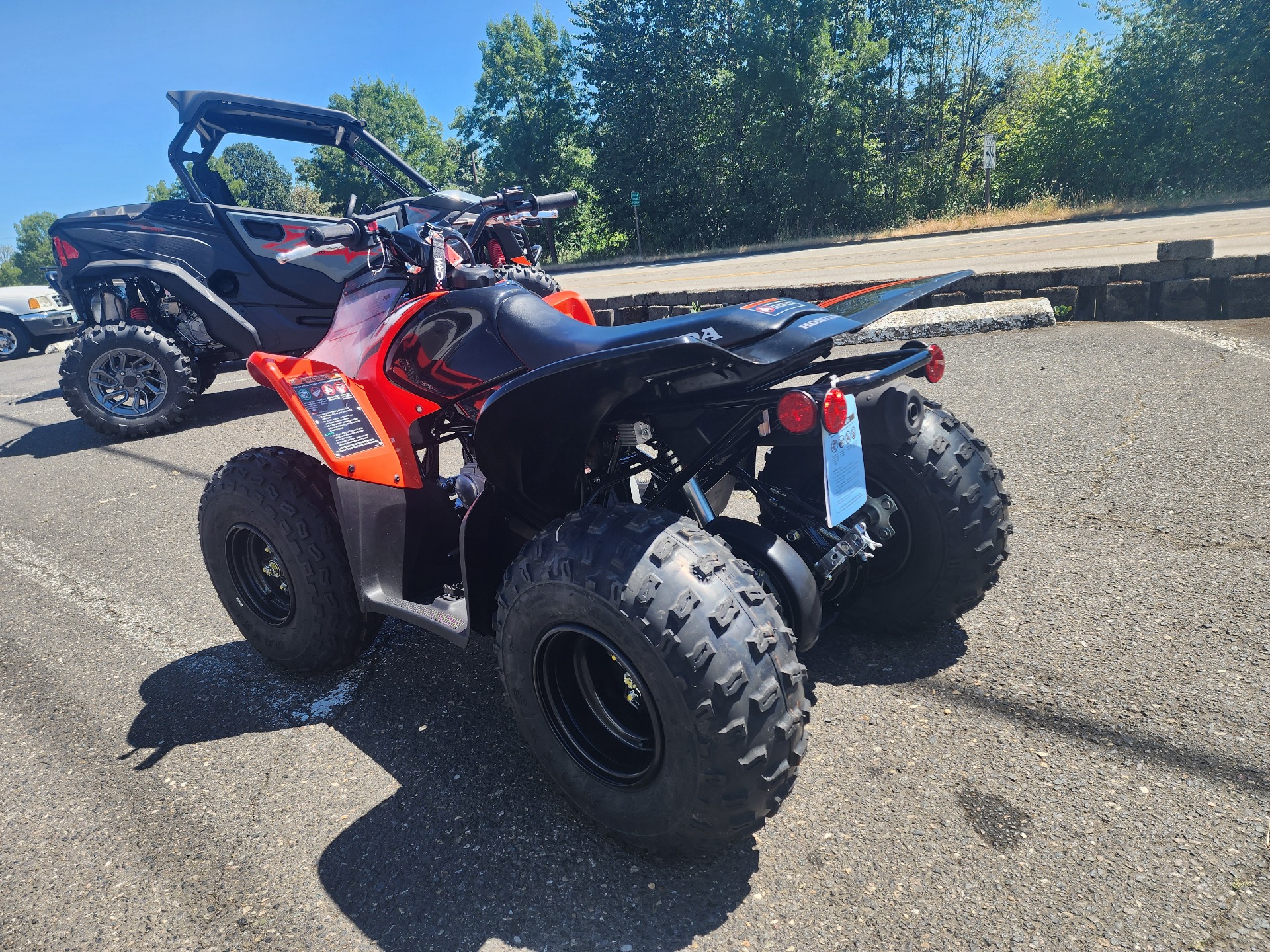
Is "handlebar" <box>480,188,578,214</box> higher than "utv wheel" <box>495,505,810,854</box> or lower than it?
higher

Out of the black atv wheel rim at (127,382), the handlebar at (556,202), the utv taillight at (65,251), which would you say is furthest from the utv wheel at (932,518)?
the utv taillight at (65,251)

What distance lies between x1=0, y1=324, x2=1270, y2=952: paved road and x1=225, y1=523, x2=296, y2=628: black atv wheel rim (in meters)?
0.30

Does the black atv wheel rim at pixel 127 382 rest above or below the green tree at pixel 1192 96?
below

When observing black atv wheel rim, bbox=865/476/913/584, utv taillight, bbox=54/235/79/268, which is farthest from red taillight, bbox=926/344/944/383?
utv taillight, bbox=54/235/79/268

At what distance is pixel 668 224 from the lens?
3316 centimetres

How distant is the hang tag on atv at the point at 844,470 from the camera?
5.90 ft

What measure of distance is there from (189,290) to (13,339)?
11947mm

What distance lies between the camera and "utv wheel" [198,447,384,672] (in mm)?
2643

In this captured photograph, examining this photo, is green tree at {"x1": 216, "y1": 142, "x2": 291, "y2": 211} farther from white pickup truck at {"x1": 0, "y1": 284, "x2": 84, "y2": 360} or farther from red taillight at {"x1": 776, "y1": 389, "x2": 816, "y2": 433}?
red taillight at {"x1": 776, "y1": 389, "x2": 816, "y2": 433}

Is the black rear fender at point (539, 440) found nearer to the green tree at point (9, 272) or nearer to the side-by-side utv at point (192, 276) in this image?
the side-by-side utv at point (192, 276)

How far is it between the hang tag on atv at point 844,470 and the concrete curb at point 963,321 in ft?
21.0

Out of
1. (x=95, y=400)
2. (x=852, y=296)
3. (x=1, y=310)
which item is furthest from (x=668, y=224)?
(x=852, y=296)

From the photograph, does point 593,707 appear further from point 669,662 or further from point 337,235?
point 337,235

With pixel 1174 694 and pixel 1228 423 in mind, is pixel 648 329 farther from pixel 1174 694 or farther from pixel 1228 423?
pixel 1228 423
